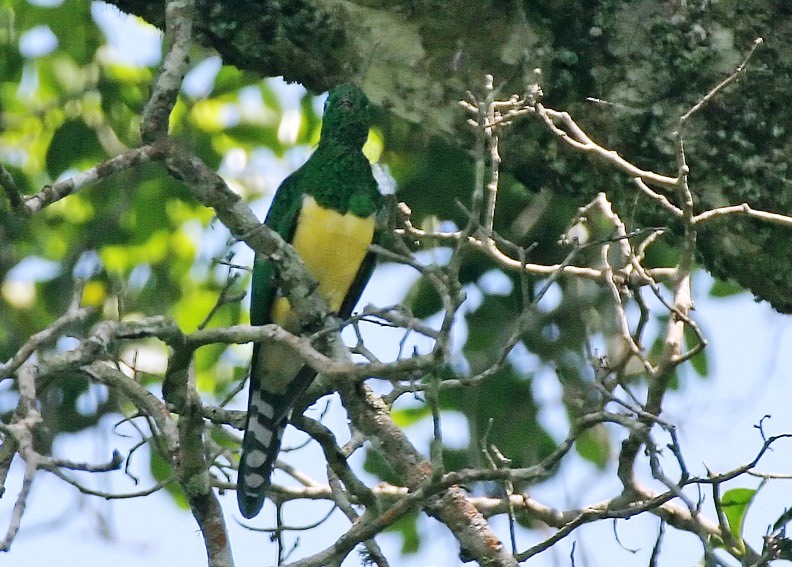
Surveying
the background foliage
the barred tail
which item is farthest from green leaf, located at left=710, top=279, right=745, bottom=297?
the barred tail

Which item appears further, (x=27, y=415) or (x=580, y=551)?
(x=580, y=551)

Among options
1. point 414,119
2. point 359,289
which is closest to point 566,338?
point 359,289

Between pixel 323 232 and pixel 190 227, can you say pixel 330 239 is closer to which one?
pixel 323 232

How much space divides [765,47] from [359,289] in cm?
195

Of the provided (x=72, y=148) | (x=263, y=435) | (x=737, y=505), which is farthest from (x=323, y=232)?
(x=737, y=505)

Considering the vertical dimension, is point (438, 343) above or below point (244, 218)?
below

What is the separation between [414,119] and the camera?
3.71 meters

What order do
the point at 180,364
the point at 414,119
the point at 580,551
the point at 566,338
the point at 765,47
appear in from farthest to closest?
the point at 566,338 → the point at 580,551 → the point at 414,119 → the point at 765,47 → the point at 180,364

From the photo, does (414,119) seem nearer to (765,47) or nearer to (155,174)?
(765,47)

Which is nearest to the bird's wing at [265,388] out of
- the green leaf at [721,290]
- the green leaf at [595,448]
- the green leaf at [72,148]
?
the green leaf at [72,148]

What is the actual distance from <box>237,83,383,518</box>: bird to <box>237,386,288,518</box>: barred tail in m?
0.02

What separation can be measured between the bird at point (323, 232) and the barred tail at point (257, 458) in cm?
2

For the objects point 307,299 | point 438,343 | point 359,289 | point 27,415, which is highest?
point 359,289

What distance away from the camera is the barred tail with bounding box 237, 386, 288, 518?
404 centimetres
